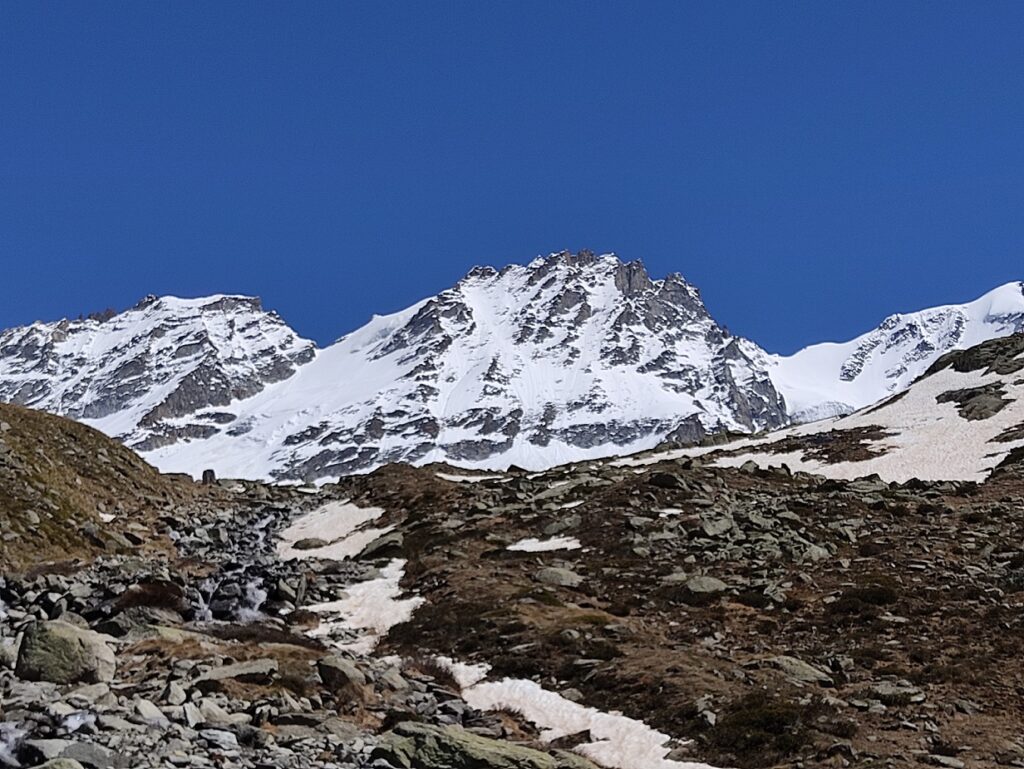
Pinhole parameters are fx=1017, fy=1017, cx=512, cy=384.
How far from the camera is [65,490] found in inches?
1939

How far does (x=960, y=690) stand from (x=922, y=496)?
28940 mm

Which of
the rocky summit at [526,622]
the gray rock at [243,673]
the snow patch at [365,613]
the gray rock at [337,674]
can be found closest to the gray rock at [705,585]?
the rocky summit at [526,622]

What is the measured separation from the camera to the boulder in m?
20.5

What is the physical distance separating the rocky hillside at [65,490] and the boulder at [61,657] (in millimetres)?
17068

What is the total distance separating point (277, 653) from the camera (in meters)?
24.9

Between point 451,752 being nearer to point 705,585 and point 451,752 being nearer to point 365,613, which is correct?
point 705,585

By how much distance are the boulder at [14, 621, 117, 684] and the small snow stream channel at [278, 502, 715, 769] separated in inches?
345

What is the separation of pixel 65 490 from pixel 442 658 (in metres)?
28.2

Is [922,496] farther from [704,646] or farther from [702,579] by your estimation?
[704,646]

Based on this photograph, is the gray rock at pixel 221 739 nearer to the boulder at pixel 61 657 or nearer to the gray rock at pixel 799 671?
the boulder at pixel 61 657

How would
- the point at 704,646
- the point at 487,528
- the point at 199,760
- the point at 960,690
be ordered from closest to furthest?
the point at 199,760, the point at 960,690, the point at 704,646, the point at 487,528

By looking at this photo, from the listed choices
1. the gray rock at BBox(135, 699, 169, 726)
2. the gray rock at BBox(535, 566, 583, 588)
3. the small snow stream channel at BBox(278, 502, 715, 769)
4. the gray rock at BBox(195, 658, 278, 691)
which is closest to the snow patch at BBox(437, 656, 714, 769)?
the small snow stream channel at BBox(278, 502, 715, 769)

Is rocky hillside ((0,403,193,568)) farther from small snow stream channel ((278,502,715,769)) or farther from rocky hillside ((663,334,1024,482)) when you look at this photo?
rocky hillside ((663,334,1024,482))

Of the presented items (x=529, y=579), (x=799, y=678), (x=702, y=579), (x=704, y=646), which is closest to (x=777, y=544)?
(x=702, y=579)
